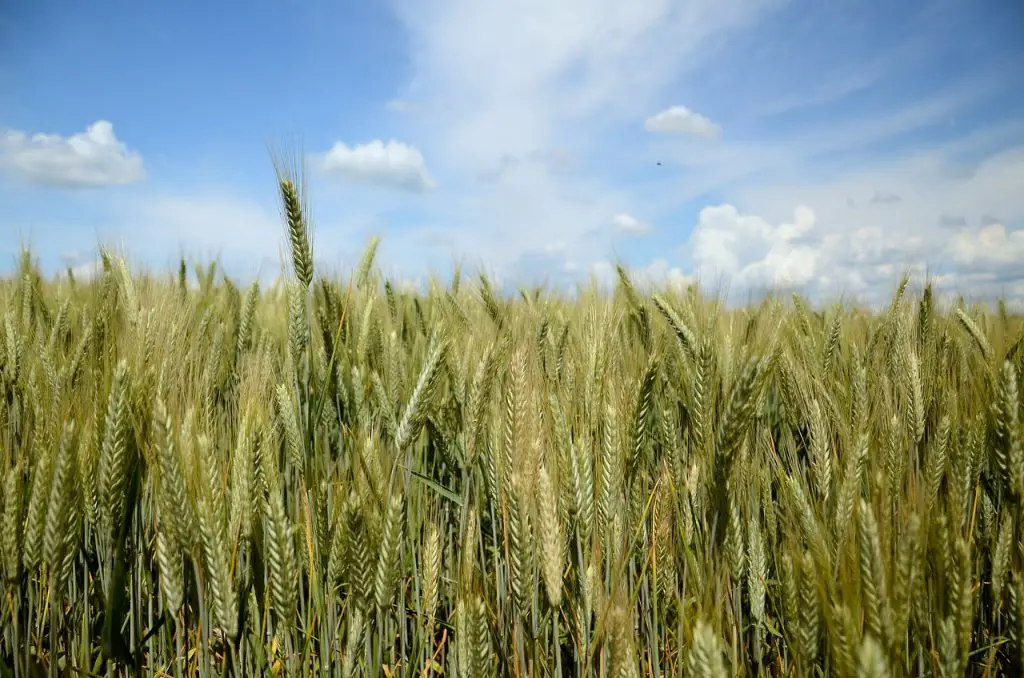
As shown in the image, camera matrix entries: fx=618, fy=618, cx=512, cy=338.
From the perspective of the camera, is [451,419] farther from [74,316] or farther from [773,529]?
[74,316]

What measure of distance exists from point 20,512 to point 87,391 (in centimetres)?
34

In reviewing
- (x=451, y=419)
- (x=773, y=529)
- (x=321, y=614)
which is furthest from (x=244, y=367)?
(x=773, y=529)

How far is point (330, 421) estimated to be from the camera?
6.31ft

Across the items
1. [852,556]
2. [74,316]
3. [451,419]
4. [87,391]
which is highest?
[74,316]

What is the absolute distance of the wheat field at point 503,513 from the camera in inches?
46.1

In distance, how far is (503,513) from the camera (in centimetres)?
139

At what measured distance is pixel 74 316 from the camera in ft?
9.14

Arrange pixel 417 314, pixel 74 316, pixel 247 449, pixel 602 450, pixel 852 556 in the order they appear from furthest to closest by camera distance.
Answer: pixel 417 314 < pixel 74 316 < pixel 602 450 < pixel 247 449 < pixel 852 556

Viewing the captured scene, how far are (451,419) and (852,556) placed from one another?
1.22 metres

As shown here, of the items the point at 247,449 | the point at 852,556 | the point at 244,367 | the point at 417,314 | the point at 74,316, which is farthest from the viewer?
the point at 417,314

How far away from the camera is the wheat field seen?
117cm

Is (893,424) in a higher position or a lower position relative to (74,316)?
lower

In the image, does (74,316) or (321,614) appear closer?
(321,614)

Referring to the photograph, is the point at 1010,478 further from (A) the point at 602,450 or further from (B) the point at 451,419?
(B) the point at 451,419
